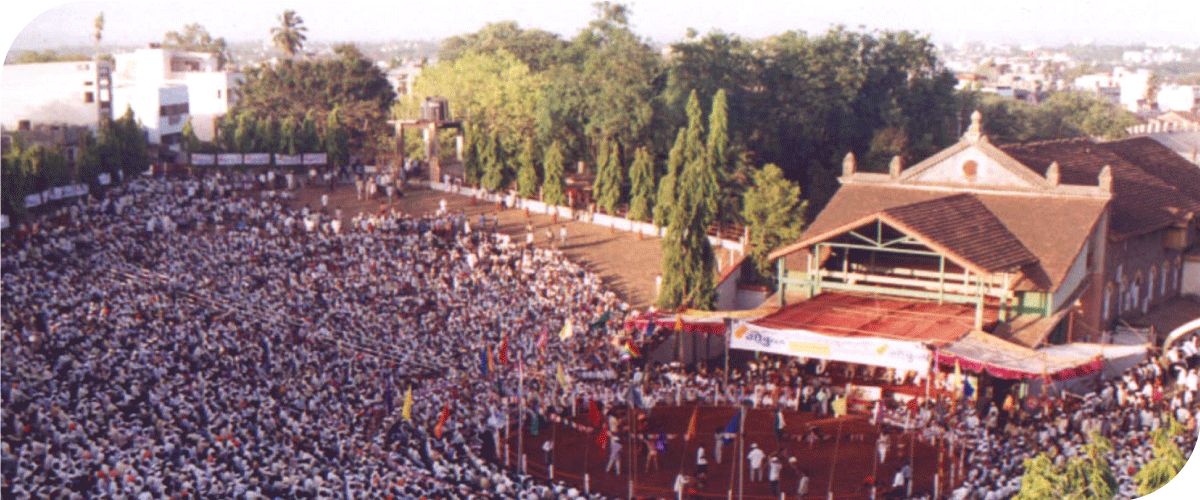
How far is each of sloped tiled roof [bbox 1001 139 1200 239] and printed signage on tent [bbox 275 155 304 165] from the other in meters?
30.5

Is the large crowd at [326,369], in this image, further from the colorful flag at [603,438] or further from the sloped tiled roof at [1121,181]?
the sloped tiled roof at [1121,181]

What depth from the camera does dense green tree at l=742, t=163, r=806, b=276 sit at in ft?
146

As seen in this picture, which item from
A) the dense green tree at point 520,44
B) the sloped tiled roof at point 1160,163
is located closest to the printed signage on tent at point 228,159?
the dense green tree at point 520,44

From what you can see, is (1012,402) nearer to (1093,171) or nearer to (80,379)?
(1093,171)

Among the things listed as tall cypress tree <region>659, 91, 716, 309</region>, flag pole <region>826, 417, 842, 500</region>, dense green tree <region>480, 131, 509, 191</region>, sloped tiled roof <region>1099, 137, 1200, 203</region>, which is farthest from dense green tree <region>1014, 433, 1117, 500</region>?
dense green tree <region>480, 131, 509, 191</region>

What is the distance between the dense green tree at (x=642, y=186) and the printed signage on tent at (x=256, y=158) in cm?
1754

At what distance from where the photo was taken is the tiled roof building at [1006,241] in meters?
33.6

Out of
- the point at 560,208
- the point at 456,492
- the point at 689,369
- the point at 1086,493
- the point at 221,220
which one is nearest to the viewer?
the point at 1086,493

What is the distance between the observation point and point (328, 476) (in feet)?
77.3

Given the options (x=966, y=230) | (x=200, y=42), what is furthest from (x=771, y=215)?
(x=200, y=42)

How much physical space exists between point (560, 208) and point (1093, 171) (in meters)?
19.6

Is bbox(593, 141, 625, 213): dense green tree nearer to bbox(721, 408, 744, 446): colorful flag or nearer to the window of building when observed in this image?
the window of building

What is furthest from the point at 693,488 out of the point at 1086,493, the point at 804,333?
the point at 1086,493

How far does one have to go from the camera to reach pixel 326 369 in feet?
104
